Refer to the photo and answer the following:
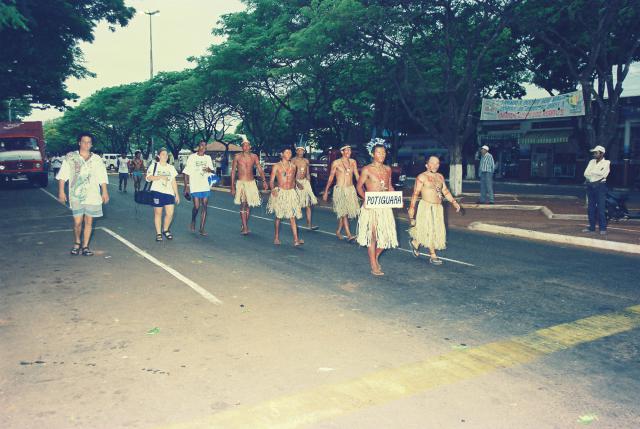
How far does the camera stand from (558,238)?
11.4 meters

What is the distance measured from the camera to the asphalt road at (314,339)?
3.71m

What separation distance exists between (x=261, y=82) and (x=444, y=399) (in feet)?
99.6

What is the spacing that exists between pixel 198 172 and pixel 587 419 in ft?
31.0

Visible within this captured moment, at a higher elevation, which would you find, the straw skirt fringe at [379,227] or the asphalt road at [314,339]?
the straw skirt fringe at [379,227]

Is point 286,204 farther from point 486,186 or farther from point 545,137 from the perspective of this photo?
point 545,137

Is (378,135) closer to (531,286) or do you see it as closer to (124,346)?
(531,286)

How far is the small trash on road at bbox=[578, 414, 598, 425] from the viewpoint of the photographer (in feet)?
11.6

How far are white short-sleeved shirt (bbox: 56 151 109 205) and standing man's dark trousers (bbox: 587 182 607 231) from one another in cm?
956

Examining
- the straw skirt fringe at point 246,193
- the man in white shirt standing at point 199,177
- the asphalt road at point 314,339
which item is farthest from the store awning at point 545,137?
the man in white shirt standing at point 199,177

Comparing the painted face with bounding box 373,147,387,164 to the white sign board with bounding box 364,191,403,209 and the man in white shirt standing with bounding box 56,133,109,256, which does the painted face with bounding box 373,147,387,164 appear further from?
the man in white shirt standing with bounding box 56,133,109,256

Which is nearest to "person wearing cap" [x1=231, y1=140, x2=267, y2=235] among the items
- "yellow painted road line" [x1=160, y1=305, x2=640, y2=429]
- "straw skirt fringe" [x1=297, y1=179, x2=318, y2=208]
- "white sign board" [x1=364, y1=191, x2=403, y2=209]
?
"straw skirt fringe" [x1=297, y1=179, x2=318, y2=208]

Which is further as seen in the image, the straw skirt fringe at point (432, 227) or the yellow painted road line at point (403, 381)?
the straw skirt fringe at point (432, 227)

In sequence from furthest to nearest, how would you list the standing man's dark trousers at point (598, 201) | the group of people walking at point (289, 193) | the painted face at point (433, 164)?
the standing man's dark trousers at point (598, 201) < the painted face at point (433, 164) < the group of people walking at point (289, 193)

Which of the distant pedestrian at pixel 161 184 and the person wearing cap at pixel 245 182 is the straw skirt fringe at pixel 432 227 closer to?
the person wearing cap at pixel 245 182
